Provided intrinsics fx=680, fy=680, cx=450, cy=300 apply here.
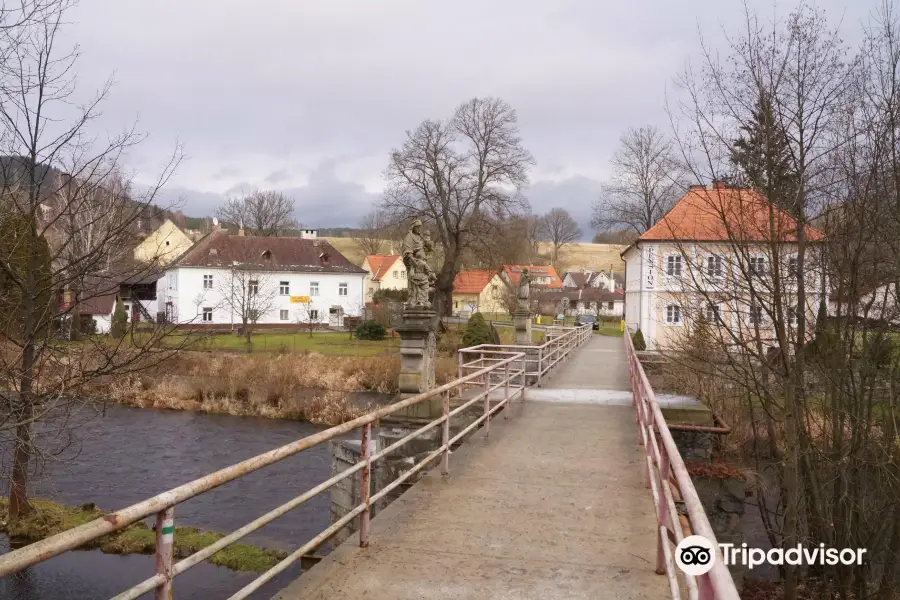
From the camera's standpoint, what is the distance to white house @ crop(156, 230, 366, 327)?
4859 cm

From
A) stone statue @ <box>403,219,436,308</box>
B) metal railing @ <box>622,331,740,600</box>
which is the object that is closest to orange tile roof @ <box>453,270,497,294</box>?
stone statue @ <box>403,219,436,308</box>

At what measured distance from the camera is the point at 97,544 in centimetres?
1191

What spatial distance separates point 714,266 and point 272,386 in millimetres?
19072

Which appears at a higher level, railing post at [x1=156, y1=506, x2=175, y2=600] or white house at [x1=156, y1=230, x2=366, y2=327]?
white house at [x1=156, y1=230, x2=366, y2=327]

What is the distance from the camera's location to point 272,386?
25609 mm

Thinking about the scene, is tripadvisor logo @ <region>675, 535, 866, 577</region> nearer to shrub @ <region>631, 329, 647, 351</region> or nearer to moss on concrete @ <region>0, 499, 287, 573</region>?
moss on concrete @ <region>0, 499, 287, 573</region>

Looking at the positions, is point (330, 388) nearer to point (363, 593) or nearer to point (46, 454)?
point (46, 454)

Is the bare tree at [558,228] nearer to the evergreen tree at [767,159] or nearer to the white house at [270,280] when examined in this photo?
the white house at [270,280]

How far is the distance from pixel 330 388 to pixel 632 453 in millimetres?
20171

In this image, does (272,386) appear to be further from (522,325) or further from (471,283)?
(471,283)

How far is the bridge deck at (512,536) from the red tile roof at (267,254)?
1661 inches

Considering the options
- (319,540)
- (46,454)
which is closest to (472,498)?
(319,540)

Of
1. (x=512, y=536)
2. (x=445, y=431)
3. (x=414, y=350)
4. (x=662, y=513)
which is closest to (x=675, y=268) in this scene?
(x=414, y=350)

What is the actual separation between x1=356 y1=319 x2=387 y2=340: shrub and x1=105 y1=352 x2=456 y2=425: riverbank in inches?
451
